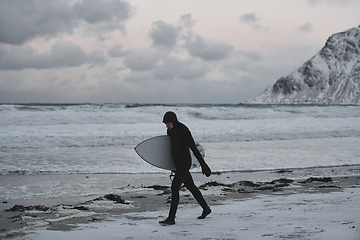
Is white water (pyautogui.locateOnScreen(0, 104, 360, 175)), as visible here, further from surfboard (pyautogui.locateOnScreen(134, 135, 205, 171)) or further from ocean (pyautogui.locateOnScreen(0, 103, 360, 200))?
surfboard (pyautogui.locateOnScreen(134, 135, 205, 171))

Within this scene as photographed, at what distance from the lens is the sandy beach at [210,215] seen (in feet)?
14.5

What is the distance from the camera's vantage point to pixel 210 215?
553 cm

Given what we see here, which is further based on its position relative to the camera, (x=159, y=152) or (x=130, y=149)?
(x=130, y=149)

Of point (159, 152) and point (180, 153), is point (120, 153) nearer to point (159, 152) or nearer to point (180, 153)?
point (159, 152)

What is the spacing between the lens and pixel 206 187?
7.90 m

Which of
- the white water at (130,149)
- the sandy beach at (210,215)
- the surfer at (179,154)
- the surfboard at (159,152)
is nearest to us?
the sandy beach at (210,215)

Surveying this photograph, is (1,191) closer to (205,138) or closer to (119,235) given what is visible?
(119,235)

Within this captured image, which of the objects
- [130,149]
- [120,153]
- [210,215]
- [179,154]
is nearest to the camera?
[179,154]

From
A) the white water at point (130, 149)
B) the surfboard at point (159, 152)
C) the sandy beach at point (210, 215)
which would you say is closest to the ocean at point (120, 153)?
the white water at point (130, 149)

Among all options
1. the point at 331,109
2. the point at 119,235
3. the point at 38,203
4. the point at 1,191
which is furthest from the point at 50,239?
the point at 331,109

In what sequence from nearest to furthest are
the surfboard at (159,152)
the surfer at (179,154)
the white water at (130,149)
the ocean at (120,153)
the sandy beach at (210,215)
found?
the sandy beach at (210,215) < the surfer at (179,154) < the surfboard at (159,152) < the ocean at (120,153) < the white water at (130,149)

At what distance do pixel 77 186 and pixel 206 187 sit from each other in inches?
104

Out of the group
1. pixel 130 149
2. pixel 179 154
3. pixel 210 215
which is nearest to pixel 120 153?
pixel 130 149

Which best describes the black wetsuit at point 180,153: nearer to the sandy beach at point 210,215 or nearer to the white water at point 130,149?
the sandy beach at point 210,215
